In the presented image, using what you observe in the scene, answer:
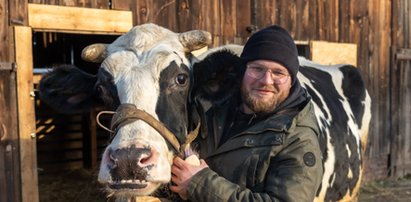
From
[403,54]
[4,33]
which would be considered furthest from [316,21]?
[4,33]

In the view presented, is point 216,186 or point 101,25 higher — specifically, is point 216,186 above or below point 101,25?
below

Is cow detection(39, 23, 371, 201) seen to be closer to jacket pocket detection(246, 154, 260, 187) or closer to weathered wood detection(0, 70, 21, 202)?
jacket pocket detection(246, 154, 260, 187)

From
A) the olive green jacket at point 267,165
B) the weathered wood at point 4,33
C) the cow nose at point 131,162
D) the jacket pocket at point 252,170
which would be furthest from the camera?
the weathered wood at point 4,33

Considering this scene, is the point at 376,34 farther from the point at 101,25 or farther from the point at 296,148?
the point at 296,148

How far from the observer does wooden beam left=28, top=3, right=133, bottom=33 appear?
4.82 meters

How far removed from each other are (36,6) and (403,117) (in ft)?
20.5

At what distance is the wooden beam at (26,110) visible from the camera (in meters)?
4.77

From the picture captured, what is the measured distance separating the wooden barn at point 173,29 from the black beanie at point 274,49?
2.88 metres

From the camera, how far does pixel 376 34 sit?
796 cm

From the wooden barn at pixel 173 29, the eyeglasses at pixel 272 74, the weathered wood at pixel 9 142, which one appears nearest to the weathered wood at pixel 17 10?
the wooden barn at pixel 173 29

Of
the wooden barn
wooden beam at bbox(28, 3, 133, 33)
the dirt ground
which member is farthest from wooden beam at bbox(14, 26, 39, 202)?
the dirt ground

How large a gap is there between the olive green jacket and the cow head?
214 mm

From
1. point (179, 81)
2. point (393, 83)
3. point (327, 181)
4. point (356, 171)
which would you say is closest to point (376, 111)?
point (393, 83)

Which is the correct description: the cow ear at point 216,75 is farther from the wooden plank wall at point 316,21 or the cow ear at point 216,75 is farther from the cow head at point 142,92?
the wooden plank wall at point 316,21
